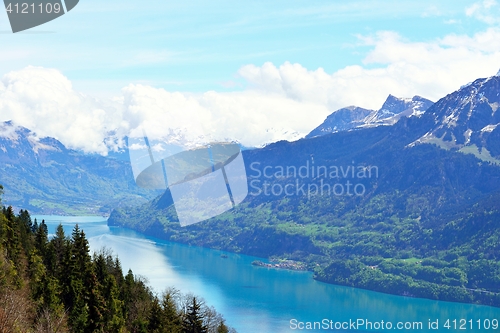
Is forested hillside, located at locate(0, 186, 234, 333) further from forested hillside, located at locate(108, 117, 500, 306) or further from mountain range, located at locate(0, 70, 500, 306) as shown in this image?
forested hillside, located at locate(108, 117, 500, 306)

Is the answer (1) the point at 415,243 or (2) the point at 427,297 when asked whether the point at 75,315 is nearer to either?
(2) the point at 427,297

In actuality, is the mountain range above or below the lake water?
above

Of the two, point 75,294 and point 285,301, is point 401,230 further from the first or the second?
point 75,294

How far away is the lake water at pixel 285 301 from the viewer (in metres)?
81.2

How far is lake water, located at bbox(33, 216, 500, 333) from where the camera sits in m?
81.2

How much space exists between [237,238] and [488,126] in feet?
267

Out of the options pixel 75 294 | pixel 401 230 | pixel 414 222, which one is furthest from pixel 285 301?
pixel 414 222

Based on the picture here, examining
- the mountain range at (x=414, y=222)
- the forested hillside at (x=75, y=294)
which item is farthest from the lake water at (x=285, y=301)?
the forested hillside at (x=75, y=294)

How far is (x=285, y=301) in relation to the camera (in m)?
92.9

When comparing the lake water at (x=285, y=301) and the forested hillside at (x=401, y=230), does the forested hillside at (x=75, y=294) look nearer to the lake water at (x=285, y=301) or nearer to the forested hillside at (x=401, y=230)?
the lake water at (x=285, y=301)

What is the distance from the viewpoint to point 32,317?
2411 cm

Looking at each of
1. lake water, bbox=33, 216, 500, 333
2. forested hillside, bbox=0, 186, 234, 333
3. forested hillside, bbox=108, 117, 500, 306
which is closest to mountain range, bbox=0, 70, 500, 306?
forested hillside, bbox=108, 117, 500, 306

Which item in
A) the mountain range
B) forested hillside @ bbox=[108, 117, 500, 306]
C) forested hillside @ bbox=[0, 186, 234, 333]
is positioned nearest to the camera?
forested hillside @ bbox=[0, 186, 234, 333]

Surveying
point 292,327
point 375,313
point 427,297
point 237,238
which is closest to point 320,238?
point 237,238
